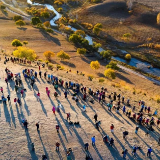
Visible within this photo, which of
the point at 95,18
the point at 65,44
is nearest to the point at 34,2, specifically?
Answer: the point at 95,18

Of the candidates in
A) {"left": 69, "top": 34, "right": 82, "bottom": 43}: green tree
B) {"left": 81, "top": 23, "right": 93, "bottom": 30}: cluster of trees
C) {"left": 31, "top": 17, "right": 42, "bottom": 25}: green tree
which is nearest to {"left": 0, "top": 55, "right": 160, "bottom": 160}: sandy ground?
{"left": 69, "top": 34, "right": 82, "bottom": 43}: green tree

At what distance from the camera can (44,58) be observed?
209ft

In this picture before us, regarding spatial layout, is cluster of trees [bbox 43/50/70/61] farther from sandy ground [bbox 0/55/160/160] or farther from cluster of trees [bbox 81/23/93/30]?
cluster of trees [bbox 81/23/93/30]

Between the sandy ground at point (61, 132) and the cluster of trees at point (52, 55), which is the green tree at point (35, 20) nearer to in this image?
the cluster of trees at point (52, 55)

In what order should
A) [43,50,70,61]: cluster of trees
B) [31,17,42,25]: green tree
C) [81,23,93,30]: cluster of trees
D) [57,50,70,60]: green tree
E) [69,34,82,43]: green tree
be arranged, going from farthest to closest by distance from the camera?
[81,23,93,30]: cluster of trees
[31,17,42,25]: green tree
[69,34,82,43]: green tree
[57,50,70,60]: green tree
[43,50,70,61]: cluster of trees

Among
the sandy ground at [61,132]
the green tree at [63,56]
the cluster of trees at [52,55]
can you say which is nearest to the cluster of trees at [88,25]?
the green tree at [63,56]

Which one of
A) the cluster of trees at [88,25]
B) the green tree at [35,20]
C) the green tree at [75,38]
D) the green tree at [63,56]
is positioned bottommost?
the green tree at [63,56]

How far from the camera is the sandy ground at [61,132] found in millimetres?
22422

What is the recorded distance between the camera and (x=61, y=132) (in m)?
25.0

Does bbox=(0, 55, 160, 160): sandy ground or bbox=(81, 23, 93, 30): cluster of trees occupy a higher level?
bbox=(81, 23, 93, 30): cluster of trees

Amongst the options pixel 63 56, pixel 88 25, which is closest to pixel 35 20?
pixel 88 25

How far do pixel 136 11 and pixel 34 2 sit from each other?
230ft

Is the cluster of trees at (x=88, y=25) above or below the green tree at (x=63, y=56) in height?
above

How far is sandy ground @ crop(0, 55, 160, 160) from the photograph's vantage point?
883 inches
